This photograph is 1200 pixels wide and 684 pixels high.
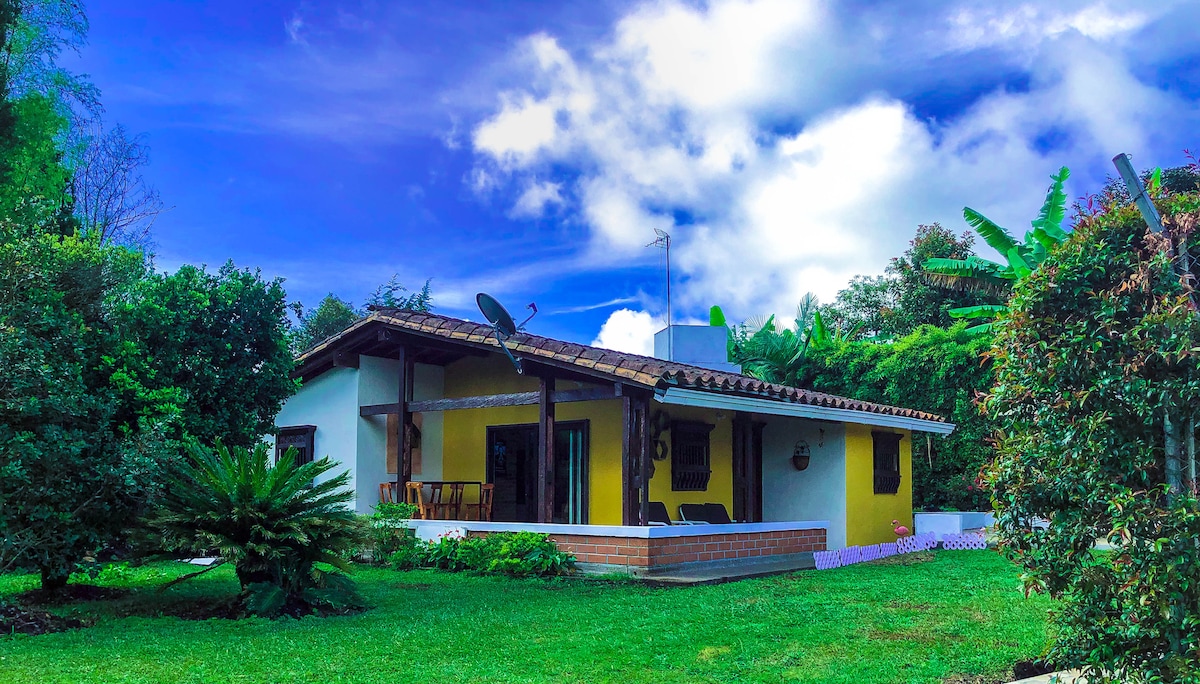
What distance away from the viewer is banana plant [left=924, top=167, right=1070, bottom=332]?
18.1m

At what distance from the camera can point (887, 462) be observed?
16016 mm

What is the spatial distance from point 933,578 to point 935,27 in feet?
23.1

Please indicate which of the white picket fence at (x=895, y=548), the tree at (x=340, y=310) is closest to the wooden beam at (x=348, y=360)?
the white picket fence at (x=895, y=548)

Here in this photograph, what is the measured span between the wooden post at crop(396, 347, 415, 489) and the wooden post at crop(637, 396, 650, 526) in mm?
4521

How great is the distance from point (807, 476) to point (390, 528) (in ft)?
22.6

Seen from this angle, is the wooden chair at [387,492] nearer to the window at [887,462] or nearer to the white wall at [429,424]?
the white wall at [429,424]

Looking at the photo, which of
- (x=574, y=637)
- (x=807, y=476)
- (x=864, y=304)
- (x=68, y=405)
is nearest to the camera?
(x=574, y=637)

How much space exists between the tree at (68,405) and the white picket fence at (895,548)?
8.58 metres

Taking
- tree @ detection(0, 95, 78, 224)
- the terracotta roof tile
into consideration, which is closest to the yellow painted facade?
the terracotta roof tile

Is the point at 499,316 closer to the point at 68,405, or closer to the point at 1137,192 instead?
the point at 68,405

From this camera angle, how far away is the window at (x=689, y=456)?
47.8 feet

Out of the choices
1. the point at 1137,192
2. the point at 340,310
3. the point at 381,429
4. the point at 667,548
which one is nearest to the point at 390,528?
the point at 381,429

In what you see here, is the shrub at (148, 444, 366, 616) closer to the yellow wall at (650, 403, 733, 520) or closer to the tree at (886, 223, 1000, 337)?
the yellow wall at (650, 403, 733, 520)

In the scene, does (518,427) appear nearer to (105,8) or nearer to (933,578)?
(933,578)
